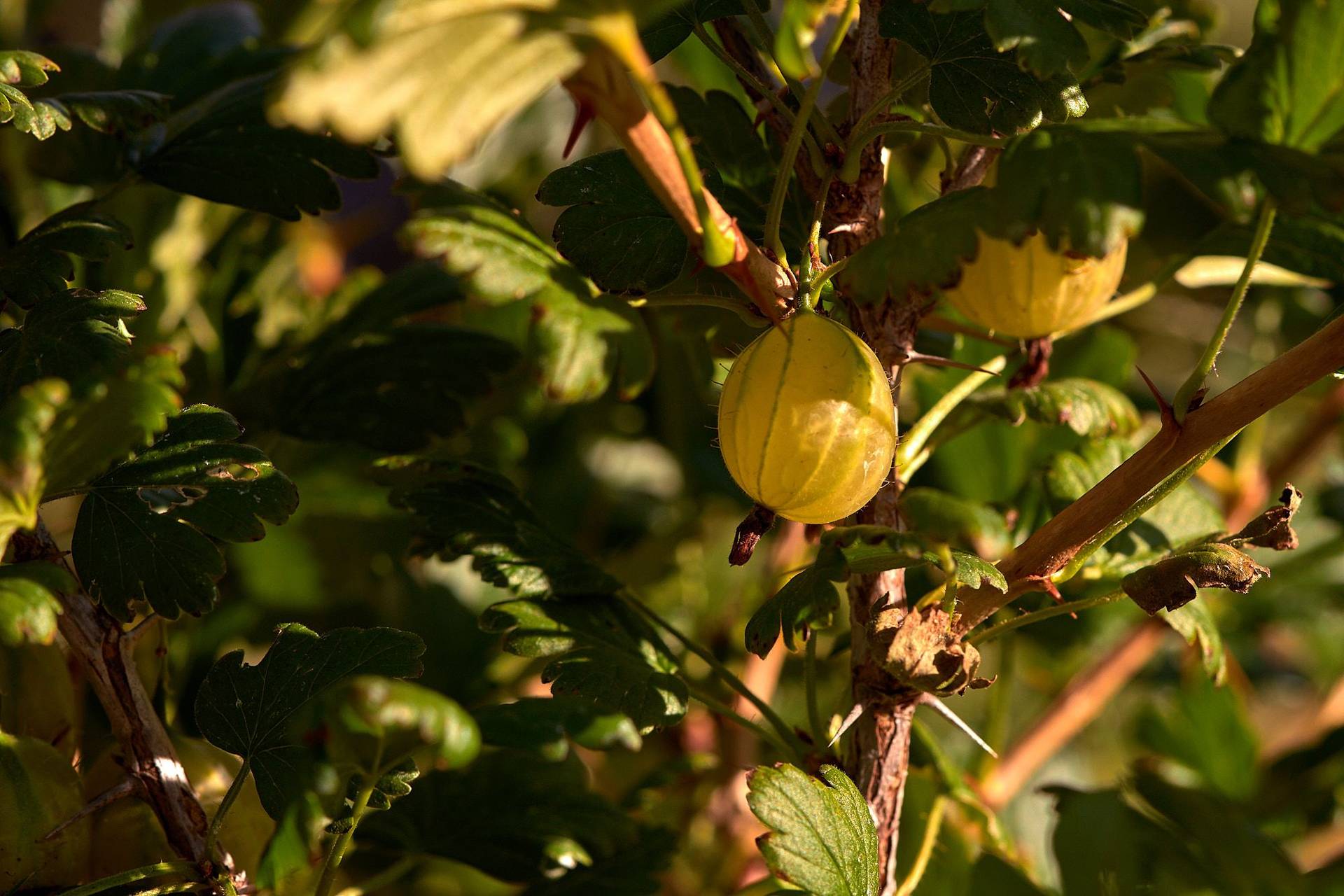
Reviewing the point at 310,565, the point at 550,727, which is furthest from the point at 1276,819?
the point at 310,565

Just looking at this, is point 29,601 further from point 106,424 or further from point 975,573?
point 975,573

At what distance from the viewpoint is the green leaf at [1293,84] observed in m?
0.41

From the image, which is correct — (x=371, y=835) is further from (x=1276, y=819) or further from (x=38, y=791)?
(x=1276, y=819)

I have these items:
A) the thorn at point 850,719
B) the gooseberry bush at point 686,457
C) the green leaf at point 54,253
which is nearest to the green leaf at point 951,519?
the gooseberry bush at point 686,457

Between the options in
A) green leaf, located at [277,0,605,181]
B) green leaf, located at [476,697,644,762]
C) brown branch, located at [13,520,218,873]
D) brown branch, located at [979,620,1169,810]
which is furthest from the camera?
brown branch, located at [979,620,1169,810]

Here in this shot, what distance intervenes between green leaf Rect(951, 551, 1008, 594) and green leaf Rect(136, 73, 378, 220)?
0.42 m

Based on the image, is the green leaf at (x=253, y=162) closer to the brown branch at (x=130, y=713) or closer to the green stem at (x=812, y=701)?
the brown branch at (x=130, y=713)

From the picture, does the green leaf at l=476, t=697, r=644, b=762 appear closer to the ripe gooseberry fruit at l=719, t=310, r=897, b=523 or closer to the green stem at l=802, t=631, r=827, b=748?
the green stem at l=802, t=631, r=827, b=748

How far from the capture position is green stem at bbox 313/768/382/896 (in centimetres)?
47

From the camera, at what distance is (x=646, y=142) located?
15.2 inches

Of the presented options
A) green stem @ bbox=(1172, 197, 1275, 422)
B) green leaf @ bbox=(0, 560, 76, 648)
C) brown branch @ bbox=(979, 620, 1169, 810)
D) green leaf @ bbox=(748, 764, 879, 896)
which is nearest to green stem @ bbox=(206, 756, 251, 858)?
green leaf @ bbox=(0, 560, 76, 648)

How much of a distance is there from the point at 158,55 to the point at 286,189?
301 millimetres

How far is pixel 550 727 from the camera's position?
0.66 metres

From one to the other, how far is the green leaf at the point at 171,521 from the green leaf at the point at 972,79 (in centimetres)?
36
